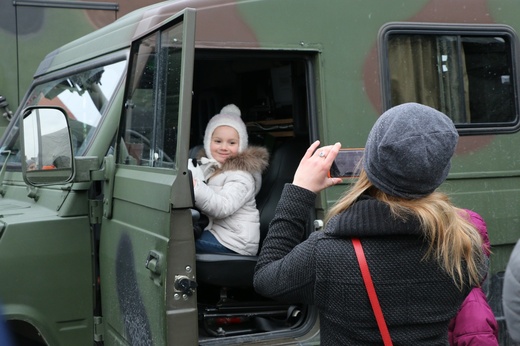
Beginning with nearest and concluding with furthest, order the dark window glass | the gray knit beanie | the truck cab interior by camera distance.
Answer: the gray knit beanie
the truck cab interior
the dark window glass

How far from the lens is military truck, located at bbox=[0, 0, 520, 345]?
9.08 feet

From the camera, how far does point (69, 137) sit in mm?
3111

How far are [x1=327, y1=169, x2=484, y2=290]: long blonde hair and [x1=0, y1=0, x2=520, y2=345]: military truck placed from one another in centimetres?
94

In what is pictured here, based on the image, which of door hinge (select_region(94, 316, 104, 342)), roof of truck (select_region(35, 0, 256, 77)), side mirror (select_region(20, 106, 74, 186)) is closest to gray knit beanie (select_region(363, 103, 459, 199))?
roof of truck (select_region(35, 0, 256, 77))

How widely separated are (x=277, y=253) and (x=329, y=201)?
1.36 metres

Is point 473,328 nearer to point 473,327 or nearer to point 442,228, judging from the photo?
point 473,327

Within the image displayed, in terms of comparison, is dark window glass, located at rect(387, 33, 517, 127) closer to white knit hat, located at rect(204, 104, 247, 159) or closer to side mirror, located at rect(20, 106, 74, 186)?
white knit hat, located at rect(204, 104, 247, 159)

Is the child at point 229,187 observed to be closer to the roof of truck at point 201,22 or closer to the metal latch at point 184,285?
the roof of truck at point 201,22

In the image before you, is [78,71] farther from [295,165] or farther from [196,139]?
[295,165]

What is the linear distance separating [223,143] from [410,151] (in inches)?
85.1

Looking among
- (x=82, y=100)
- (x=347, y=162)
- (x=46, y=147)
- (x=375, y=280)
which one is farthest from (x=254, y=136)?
(x=375, y=280)

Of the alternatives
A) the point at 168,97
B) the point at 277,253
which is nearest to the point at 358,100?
the point at 168,97

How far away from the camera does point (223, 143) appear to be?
381 cm

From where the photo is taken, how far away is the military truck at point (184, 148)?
2768mm
